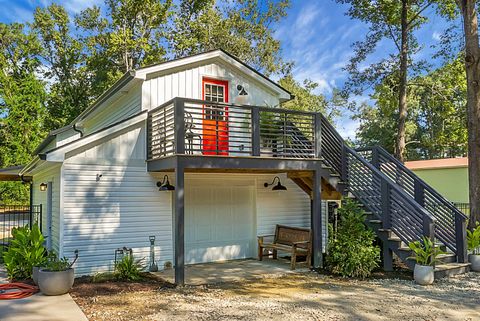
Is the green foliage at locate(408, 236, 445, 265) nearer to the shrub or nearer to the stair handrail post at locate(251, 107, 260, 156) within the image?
the shrub

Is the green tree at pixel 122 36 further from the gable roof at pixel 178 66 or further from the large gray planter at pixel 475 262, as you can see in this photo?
the large gray planter at pixel 475 262

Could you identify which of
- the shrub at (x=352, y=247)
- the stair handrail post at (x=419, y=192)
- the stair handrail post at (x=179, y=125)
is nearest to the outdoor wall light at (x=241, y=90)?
the stair handrail post at (x=179, y=125)

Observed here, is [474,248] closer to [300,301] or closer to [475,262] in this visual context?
[475,262]

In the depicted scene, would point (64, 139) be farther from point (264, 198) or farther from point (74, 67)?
point (74, 67)

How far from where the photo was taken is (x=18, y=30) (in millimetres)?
29781

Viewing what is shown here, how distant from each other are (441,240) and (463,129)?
8383 mm

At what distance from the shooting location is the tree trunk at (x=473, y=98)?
9922 millimetres

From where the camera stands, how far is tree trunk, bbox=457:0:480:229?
992 cm

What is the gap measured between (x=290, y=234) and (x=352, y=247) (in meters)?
2.18

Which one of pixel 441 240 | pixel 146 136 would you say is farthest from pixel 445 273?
pixel 146 136

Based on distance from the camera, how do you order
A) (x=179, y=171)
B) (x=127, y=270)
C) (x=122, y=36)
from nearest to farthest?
(x=179, y=171) → (x=127, y=270) → (x=122, y=36)

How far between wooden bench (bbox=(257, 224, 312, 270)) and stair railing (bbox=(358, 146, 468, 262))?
2893mm

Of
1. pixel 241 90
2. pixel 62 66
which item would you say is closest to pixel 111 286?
pixel 241 90

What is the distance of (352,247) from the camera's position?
834cm
